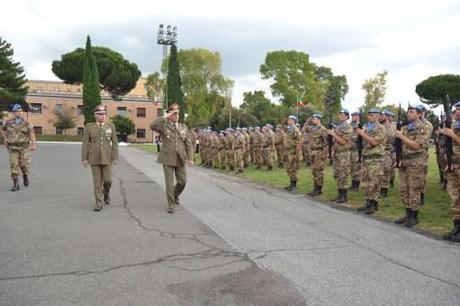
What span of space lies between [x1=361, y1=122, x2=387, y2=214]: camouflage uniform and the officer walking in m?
7.83

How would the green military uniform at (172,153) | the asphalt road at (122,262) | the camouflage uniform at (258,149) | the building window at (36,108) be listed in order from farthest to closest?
the building window at (36,108)
the camouflage uniform at (258,149)
the green military uniform at (172,153)
the asphalt road at (122,262)

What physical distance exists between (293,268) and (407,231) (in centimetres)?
307

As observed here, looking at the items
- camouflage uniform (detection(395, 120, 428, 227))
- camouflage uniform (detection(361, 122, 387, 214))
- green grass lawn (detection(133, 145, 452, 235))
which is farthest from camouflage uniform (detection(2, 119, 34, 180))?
camouflage uniform (detection(395, 120, 428, 227))

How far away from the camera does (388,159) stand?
1172 centimetres

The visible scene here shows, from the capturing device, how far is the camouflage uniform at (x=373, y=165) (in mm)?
9172

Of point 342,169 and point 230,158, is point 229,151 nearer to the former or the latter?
point 230,158

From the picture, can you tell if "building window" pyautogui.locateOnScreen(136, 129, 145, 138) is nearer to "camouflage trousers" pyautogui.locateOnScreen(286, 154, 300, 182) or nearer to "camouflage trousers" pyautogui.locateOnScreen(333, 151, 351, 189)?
"camouflage trousers" pyautogui.locateOnScreen(286, 154, 300, 182)

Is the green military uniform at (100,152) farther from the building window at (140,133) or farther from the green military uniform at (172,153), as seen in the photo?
the building window at (140,133)

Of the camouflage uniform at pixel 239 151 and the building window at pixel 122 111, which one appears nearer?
the camouflage uniform at pixel 239 151

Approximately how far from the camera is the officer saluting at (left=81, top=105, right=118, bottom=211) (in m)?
9.29

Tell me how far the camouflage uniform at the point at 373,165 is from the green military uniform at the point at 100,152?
486 centimetres

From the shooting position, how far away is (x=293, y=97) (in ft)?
216

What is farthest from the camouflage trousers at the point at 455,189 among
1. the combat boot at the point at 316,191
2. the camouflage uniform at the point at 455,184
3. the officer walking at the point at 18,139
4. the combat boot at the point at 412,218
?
the officer walking at the point at 18,139

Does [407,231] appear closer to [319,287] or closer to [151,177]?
[319,287]
